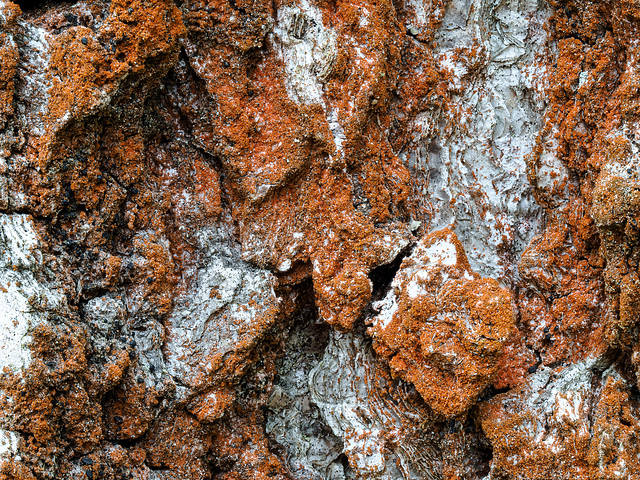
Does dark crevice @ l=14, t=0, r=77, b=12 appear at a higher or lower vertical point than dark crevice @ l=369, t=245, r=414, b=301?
higher

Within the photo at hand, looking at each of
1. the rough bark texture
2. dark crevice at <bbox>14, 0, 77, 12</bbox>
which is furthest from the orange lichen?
dark crevice at <bbox>14, 0, 77, 12</bbox>

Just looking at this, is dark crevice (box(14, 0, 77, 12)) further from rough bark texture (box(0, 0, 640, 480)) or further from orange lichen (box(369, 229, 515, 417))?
orange lichen (box(369, 229, 515, 417))

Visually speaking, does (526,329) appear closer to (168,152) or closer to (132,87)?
(168,152)

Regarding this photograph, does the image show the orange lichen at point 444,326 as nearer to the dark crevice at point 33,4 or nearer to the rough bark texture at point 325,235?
the rough bark texture at point 325,235

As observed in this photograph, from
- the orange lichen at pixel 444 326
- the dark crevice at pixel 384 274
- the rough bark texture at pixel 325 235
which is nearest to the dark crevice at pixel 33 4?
the rough bark texture at pixel 325 235

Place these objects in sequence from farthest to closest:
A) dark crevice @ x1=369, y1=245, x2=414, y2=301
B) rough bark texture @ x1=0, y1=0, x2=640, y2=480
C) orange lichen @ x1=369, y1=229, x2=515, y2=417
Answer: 1. dark crevice @ x1=369, y1=245, x2=414, y2=301
2. orange lichen @ x1=369, y1=229, x2=515, y2=417
3. rough bark texture @ x1=0, y1=0, x2=640, y2=480

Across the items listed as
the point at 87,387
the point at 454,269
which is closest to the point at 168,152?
the point at 87,387

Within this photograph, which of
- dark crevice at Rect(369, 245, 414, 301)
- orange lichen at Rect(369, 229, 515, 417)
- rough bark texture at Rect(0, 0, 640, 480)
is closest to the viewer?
rough bark texture at Rect(0, 0, 640, 480)

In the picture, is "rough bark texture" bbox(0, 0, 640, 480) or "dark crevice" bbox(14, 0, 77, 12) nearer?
"rough bark texture" bbox(0, 0, 640, 480)

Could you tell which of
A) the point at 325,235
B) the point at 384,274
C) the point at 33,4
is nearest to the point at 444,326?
the point at 384,274
